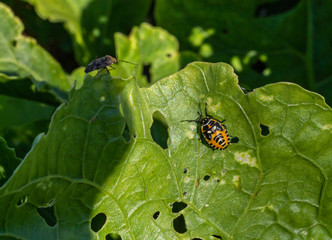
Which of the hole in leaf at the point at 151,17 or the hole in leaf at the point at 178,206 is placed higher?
the hole in leaf at the point at 151,17

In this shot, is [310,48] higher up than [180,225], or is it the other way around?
[310,48]

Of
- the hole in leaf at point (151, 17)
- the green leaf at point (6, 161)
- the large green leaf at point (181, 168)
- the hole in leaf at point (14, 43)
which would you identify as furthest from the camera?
the hole in leaf at point (151, 17)

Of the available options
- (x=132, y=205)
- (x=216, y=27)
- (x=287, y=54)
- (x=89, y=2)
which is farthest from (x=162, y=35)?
(x=132, y=205)

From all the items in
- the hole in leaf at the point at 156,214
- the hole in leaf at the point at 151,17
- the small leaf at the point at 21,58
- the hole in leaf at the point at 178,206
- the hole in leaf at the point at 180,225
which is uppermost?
the small leaf at the point at 21,58

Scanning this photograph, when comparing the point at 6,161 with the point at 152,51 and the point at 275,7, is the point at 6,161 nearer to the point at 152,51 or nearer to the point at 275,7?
the point at 152,51

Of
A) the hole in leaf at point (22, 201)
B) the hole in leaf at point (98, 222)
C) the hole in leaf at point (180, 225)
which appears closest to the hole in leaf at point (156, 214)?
the hole in leaf at point (180, 225)

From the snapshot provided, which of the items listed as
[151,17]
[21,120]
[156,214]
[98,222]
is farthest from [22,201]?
[151,17]

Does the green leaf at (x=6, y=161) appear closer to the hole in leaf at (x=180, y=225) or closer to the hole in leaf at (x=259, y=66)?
the hole in leaf at (x=180, y=225)
